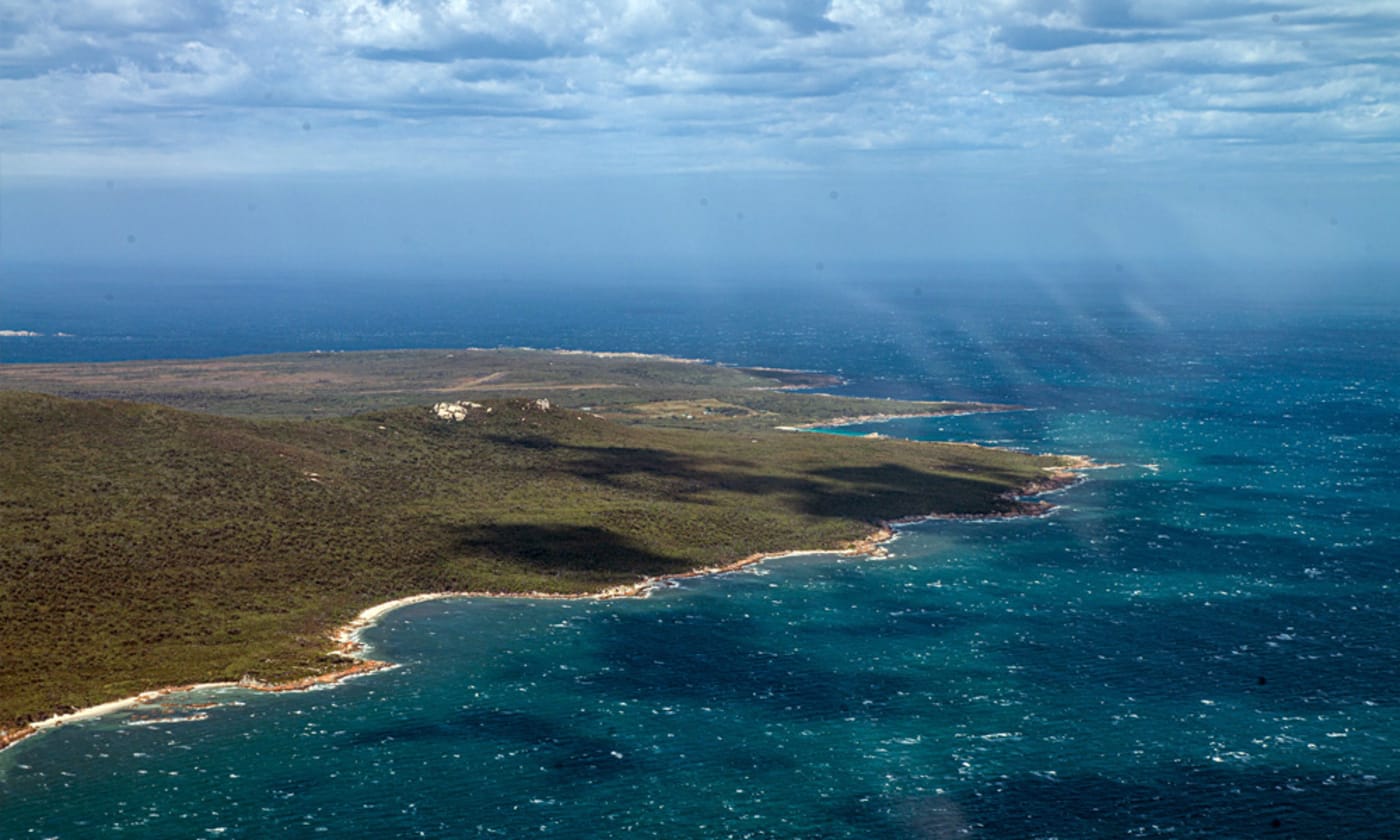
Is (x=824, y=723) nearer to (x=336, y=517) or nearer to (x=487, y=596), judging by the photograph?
(x=487, y=596)

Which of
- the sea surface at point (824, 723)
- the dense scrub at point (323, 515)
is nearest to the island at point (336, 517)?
the dense scrub at point (323, 515)

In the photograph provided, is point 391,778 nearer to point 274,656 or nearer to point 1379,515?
point 274,656

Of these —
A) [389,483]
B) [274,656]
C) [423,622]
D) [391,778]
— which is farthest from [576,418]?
[391,778]

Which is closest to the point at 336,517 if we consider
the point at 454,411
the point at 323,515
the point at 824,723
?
the point at 323,515

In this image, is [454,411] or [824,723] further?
[454,411]

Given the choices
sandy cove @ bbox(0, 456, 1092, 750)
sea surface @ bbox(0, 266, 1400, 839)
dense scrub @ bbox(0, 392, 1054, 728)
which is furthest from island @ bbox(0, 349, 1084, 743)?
sea surface @ bbox(0, 266, 1400, 839)
